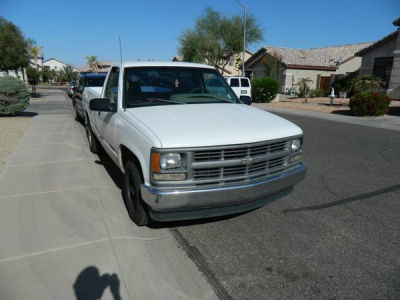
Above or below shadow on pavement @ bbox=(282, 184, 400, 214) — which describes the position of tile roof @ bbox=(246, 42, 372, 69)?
above

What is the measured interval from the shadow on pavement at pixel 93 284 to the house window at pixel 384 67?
2726cm

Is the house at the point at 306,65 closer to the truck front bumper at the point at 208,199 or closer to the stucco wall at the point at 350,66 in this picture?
the stucco wall at the point at 350,66

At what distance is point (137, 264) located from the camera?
3.04 metres

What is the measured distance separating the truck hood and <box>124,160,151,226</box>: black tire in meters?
0.58

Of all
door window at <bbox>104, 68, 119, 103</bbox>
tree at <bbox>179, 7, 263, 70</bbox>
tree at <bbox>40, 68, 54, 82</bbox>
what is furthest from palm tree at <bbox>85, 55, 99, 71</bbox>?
door window at <bbox>104, 68, 119, 103</bbox>

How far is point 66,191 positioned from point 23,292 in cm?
228

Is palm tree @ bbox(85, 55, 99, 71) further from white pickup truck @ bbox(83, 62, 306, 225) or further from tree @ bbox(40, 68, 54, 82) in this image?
white pickup truck @ bbox(83, 62, 306, 225)

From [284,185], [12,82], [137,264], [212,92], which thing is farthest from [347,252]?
[12,82]

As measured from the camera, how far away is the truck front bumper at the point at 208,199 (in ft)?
9.89

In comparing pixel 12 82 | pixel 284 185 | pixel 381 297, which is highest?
pixel 12 82

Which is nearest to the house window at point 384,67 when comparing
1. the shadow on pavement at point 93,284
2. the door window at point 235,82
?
the door window at point 235,82

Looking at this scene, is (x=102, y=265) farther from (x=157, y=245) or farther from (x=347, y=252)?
(x=347, y=252)

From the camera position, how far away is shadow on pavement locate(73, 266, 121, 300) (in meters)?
2.62

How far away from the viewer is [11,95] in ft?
38.5
